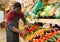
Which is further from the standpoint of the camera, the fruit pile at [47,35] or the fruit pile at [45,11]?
the fruit pile at [45,11]

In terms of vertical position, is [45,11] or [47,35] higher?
[45,11]

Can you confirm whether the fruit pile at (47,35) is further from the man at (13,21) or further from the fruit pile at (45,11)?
the man at (13,21)

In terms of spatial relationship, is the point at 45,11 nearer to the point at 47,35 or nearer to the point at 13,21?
the point at 47,35

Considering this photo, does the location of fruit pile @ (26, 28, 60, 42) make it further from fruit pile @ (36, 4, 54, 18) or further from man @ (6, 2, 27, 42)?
man @ (6, 2, 27, 42)

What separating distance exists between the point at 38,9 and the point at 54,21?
2.56 ft

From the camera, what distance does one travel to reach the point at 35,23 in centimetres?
381

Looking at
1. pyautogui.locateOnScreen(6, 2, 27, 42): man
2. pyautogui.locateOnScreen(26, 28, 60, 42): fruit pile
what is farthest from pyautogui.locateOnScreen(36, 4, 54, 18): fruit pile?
pyautogui.locateOnScreen(6, 2, 27, 42): man

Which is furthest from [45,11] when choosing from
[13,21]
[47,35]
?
[13,21]

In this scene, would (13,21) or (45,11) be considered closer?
(13,21)

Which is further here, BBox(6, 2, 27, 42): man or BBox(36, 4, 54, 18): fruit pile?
BBox(36, 4, 54, 18): fruit pile

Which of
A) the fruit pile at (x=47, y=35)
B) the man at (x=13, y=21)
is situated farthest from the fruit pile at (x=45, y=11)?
the man at (x=13, y=21)

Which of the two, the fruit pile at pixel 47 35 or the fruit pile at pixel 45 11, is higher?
the fruit pile at pixel 45 11

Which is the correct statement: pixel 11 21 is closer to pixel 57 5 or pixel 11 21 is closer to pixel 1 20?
pixel 57 5

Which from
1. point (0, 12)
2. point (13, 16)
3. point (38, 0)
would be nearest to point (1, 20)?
point (0, 12)
